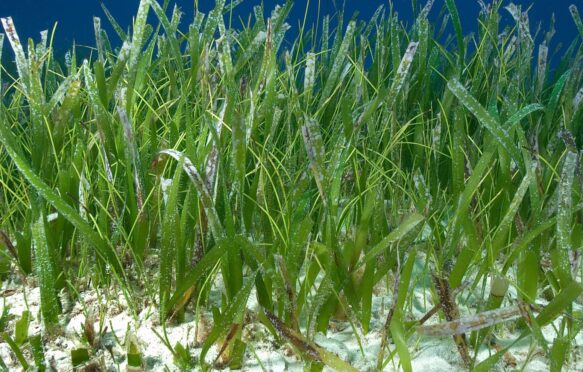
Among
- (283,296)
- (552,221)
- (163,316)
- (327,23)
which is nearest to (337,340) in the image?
(283,296)

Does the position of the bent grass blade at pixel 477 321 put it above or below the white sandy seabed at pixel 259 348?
above

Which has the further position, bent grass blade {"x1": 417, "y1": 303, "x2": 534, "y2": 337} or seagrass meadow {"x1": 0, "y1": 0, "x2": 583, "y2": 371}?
seagrass meadow {"x1": 0, "y1": 0, "x2": 583, "y2": 371}

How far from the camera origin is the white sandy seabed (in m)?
0.95

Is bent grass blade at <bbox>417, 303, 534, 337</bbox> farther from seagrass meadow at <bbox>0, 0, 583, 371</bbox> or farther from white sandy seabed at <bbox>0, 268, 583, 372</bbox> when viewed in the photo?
white sandy seabed at <bbox>0, 268, 583, 372</bbox>

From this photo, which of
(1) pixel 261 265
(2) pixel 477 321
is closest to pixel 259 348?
(1) pixel 261 265

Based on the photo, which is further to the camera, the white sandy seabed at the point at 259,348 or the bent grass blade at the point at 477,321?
the white sandy seabed at the point at 259,348

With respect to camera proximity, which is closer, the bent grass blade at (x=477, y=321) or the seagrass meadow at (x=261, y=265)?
the bent grass blade at (x=477, y=321)

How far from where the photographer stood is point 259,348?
100cm

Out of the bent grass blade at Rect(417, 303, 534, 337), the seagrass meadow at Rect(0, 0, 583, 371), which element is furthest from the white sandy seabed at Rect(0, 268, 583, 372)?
the bent grass blade at Rect(417, 303, 534, 337)

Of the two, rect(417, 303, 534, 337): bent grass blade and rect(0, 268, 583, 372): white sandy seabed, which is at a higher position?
rect(417, 303, 534, 337): bent grass blade

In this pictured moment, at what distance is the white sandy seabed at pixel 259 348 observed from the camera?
3.13 feet

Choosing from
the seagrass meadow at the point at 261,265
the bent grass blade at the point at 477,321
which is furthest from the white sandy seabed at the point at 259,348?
the bent grass blade at the point at 477,321

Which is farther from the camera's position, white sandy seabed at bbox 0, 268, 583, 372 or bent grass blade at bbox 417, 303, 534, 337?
white sandy seabed at bbox 0, 268, 583, 372

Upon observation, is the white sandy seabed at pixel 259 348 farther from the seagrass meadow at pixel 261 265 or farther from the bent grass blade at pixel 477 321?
the bent grass blade at pixel 477 321
